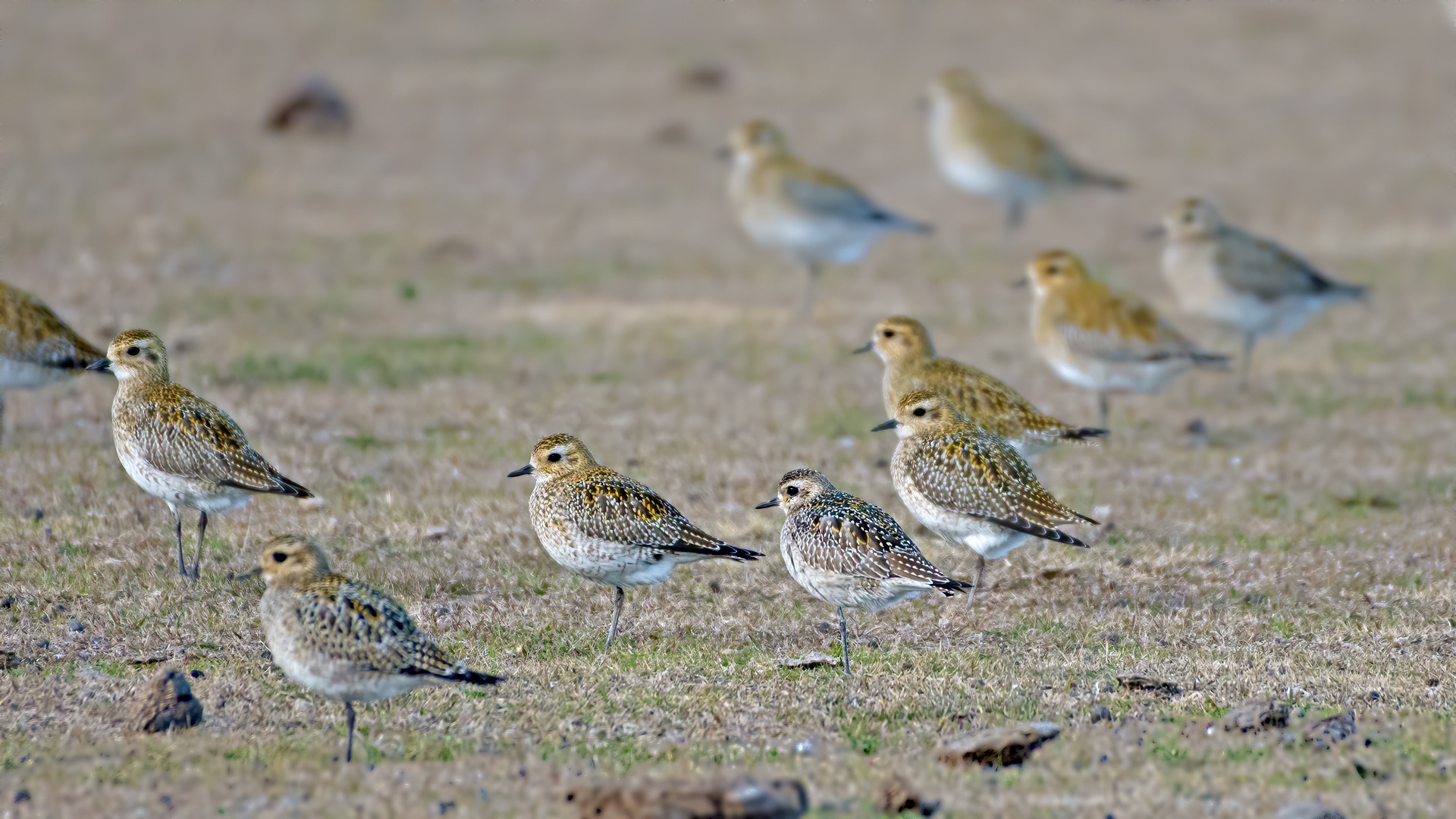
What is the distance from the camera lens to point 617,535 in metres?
9.09

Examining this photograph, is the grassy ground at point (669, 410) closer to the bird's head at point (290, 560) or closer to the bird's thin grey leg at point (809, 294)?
the bird's thin grey leg at point (809, 294)

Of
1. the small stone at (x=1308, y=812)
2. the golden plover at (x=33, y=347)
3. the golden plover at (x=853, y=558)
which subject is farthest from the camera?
the golden plover at (x=33, y=347)

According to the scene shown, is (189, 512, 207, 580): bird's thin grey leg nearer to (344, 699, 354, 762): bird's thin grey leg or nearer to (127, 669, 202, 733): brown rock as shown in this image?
(127, 669, 202, 733): brown rock

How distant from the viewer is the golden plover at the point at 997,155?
24094 millimetres

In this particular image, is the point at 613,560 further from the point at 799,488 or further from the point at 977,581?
the point at 977,581

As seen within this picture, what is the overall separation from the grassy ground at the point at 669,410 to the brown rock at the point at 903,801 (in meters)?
0.17

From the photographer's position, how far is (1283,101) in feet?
110

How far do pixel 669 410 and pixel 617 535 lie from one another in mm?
6343

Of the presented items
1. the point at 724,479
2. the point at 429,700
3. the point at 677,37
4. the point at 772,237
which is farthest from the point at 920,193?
the point at 429,700

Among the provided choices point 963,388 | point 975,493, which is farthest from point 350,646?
point 963,388

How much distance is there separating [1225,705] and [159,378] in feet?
22.8

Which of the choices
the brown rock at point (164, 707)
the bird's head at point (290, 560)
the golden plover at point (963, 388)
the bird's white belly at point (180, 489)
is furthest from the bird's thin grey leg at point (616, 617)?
the golden plover at point (963, 388)

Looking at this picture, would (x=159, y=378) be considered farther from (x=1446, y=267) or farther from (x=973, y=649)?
(x=1446, y=267)

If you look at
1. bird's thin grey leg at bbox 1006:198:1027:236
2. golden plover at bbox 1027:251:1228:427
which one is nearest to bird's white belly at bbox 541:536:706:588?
golden plover at bbox 1027:251:1228:427
